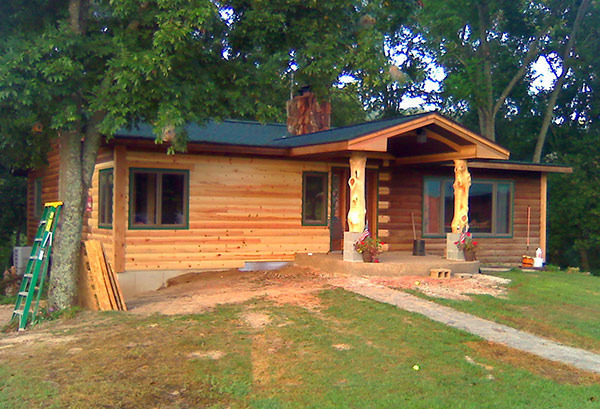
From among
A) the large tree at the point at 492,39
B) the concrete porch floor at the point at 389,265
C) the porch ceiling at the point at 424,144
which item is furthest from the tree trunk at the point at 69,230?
the large tree at the point at 492,39

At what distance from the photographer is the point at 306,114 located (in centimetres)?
1866

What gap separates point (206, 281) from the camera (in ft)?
42.2

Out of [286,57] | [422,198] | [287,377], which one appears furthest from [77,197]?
[422,198]

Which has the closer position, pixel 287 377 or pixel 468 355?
pixel 287 377

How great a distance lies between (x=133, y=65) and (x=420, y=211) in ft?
31.5

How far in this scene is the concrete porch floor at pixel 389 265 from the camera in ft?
40.8

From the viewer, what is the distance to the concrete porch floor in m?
12.4

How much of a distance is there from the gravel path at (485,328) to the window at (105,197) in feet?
18.0

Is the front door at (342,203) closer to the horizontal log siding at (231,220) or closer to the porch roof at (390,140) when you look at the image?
the horizontal log siding at (231,220)

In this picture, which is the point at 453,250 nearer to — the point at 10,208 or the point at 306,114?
the point at 306,114

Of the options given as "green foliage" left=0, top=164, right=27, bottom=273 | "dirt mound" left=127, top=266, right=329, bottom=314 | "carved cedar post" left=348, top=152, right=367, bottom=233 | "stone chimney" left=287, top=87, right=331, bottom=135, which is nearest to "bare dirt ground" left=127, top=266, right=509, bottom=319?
"dirt mound" left=127, top=266, right=329, bottom=314

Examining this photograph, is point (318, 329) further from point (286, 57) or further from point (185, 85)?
point (286, 57)

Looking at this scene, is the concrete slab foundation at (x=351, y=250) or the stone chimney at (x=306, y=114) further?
the stone chimney at (x=306, y=114)

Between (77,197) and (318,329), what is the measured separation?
15.3ft
